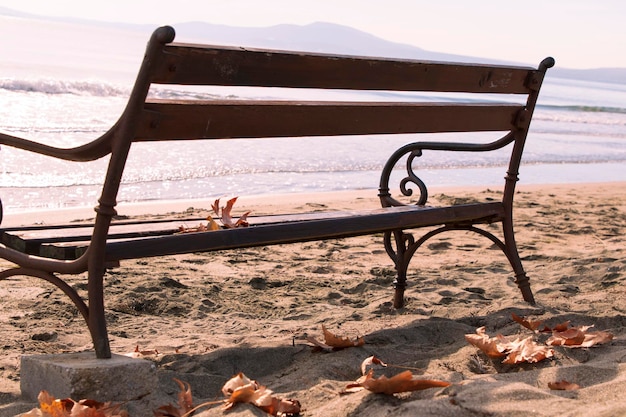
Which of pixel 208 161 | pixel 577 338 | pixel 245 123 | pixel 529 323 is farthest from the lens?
pixel 208 161

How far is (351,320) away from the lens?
12.9 feet

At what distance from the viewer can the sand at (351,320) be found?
2461 millimetres

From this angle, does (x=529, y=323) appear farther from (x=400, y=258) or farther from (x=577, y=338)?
(x=400, y=258)

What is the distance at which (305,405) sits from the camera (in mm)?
2541

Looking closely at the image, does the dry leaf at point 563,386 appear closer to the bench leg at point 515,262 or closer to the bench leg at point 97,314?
the bench leg at point 97,314

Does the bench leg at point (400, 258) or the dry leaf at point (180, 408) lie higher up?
the bench leg at point (400, 258)

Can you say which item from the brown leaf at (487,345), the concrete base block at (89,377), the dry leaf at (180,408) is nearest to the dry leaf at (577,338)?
the brown leaf at (487,345)

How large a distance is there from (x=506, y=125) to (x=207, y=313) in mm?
1750

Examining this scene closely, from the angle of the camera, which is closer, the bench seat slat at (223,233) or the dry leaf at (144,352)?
the bench seat slat at (223,233)

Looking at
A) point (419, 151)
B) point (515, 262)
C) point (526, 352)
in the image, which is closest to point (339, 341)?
point (526, 352)

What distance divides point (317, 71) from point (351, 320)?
4.81ft

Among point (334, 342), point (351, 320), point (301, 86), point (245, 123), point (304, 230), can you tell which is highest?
point (301, 86)

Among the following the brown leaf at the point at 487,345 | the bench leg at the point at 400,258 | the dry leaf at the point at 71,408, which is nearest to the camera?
the dry leaf at the point at 71,408

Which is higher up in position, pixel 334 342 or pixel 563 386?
pixel 563 386
